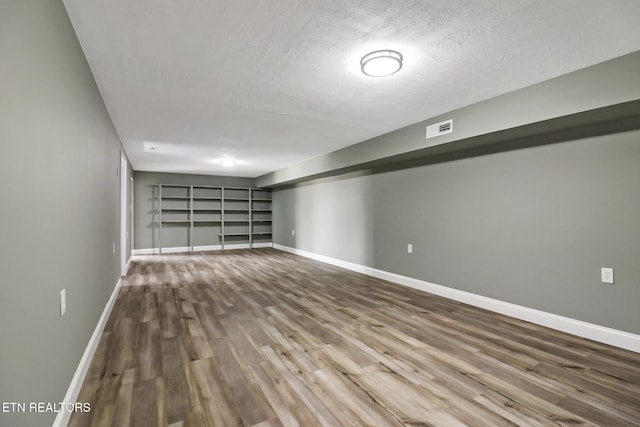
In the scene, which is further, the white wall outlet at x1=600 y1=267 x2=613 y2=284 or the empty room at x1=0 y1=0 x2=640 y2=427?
the white wall outlet at x1=600 y1=267 x2=613 y2=284

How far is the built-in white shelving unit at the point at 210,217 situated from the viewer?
27.2ft

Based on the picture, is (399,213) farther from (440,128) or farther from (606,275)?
(606,275)

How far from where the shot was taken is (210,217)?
28.9 ft

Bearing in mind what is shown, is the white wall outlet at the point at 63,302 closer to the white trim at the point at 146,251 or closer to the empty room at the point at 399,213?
the empty room at the point at 399,213

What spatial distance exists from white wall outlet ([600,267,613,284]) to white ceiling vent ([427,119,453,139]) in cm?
190

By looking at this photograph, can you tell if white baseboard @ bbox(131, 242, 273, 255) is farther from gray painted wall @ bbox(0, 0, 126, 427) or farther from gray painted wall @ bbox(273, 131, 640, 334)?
gray painted wall @ bbox(0, 0, 126, 427)

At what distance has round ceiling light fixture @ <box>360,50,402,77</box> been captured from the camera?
212 centimetres

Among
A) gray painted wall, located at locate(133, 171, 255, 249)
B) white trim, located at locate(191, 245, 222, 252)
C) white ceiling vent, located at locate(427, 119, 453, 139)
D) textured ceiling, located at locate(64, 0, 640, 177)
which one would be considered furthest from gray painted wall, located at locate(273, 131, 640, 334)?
gray painted wall, located at locate(133, 171, 255, 249)

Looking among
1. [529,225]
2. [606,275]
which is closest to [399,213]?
[529,225]

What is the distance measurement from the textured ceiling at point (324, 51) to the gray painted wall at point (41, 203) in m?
0.46

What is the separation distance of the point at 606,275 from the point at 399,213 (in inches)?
101

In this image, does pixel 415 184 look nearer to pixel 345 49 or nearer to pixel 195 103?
pixel 345 49

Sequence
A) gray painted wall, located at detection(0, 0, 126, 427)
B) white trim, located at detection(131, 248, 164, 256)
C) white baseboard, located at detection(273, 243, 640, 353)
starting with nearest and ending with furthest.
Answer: gray painted wall, located at detection(0, 0, 126, 427), white baseboard, located at detection(273, 243, 640, 353), white trim, located at detection(131, 248, 164, 256)

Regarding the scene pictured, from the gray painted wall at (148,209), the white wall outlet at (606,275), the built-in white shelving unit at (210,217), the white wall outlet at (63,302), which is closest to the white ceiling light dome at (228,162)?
the built-in white shelving unit at (210,217)
